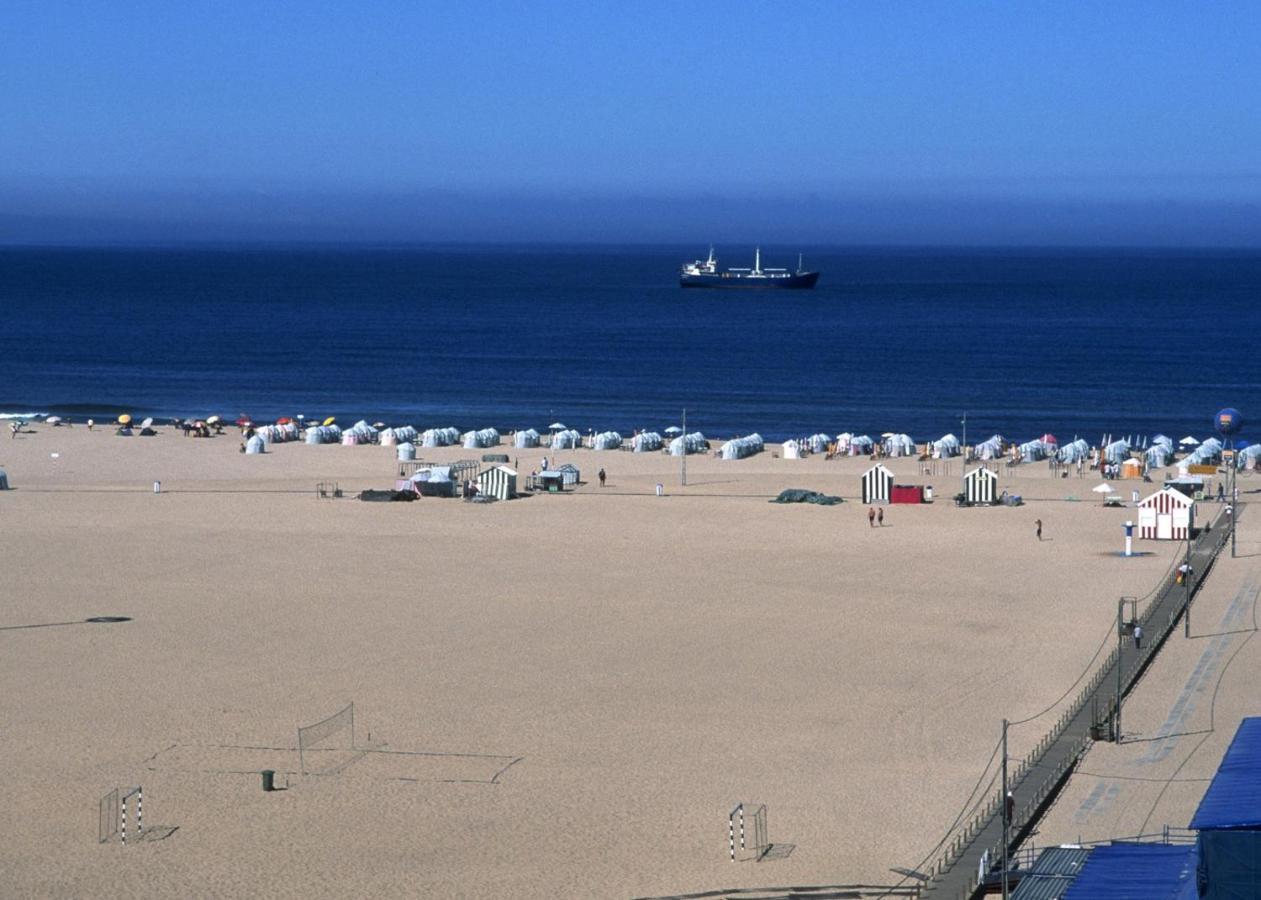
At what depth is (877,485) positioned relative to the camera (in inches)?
1869

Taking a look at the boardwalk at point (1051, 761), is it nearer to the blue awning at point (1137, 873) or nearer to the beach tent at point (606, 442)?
the blue awning at point (1137, 873)

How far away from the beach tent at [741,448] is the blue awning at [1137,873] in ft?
131

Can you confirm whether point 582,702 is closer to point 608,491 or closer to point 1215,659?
point 1215,659

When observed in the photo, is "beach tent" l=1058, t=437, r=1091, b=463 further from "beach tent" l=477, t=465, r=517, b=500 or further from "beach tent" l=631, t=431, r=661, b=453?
"beach tent" l=477, t=465, r=517, b=500

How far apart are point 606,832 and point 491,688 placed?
6700 mm

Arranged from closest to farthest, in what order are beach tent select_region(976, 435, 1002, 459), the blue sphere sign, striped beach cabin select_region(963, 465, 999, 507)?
the blue sphere sign, striped beach cabin select_region(963, 465, 999, 507), beach tent select_region(976, 435, 1002, 459)

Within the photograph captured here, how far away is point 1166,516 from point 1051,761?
769 inches

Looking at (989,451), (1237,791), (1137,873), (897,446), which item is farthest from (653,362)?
(1137,873)

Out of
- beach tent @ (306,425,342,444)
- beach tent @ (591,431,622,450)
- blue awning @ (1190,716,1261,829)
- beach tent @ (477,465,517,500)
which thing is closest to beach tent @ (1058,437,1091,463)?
beach tent @ (591,431,622,450)

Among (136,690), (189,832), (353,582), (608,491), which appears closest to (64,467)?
(608,491)

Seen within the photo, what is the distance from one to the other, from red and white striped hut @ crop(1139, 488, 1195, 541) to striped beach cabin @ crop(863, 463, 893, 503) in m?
7.59

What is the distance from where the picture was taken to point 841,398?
82875 mm

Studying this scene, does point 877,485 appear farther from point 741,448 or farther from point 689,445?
point 689,445

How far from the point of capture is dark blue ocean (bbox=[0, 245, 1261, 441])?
7662 cm
